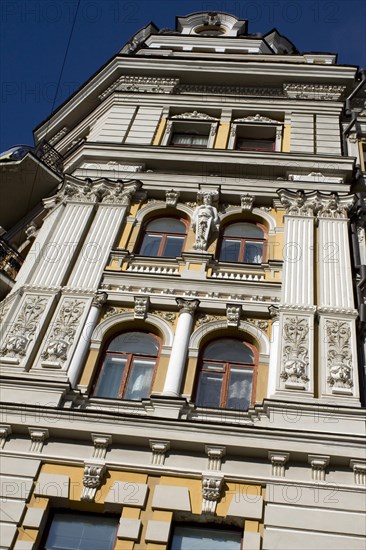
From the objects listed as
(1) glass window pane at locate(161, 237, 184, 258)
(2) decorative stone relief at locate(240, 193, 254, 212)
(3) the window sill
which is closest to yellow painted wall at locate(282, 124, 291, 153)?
(2) decorative stone relief at locate(240, 193, 254, 212)

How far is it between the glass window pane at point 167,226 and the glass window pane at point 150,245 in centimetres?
36

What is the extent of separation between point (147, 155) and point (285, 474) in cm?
1129

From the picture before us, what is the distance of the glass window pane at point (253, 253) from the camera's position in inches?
722

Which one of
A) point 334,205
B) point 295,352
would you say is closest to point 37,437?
point 295,352

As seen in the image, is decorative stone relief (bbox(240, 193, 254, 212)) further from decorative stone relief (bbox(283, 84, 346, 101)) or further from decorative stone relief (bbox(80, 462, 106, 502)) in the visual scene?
decorative stone relief (bbox(80, 462, 106, 502))

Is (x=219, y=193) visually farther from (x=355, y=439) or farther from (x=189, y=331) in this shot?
(x=355, y=439)

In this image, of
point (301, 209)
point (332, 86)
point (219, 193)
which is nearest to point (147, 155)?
point (219, 193)

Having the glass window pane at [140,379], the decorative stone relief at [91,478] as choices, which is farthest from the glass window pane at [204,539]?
the glass window pane at [140,379]

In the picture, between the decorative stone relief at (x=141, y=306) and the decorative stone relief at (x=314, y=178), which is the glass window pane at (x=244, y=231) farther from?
the decorative stone relief at (x=141, y=306)

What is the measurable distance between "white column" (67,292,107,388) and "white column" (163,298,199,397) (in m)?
1.73

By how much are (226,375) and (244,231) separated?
5.34 meters

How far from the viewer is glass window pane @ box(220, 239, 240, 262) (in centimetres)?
1847

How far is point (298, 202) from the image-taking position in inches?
757

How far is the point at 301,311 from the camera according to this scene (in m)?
15.8
